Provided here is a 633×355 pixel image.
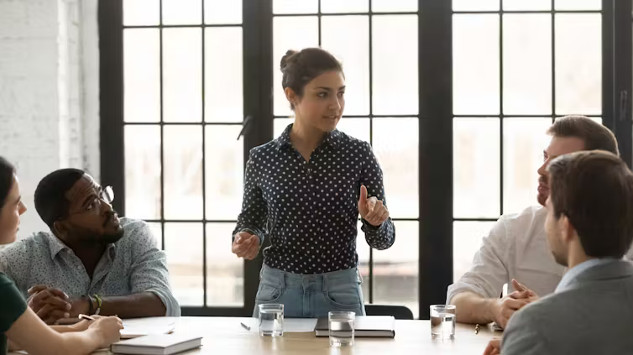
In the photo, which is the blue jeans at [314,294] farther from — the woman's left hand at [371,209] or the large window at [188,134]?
the large window at [188,134]

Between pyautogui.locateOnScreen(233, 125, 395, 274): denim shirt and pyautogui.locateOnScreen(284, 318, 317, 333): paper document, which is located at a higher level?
pyautogui.locateOnScreen(233, 125, 395, 274): denim shirt

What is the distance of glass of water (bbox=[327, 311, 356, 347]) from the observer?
2551 millimetres

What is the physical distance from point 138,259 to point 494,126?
2.01 m

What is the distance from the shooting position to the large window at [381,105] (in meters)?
4.49

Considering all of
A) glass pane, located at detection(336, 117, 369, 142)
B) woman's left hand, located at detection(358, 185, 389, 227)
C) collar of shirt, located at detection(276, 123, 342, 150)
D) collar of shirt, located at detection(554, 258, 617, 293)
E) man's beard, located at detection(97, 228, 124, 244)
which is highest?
glass pane, located at detection(336, 117, 369, 142)

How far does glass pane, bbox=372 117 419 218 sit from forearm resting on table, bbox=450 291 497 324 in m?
1.59

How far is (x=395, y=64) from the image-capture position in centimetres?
455

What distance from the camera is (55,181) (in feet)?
10.8

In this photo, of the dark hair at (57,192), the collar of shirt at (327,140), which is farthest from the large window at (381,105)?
the dark hair at (57,192)

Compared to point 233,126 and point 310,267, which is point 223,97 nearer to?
point 233,126

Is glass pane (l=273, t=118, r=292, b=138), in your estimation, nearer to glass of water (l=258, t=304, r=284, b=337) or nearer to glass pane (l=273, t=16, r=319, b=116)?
glass pane (l=273, t=16, r=319, b=116)

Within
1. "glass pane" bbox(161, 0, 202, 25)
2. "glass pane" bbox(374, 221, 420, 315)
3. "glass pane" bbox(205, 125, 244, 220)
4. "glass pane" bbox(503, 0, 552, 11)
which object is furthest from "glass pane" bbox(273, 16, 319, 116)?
"glass pane" bbox(503, 0, 552, 11)

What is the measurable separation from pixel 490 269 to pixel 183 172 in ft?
6.66

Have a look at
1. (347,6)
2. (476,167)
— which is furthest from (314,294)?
(347,6)
